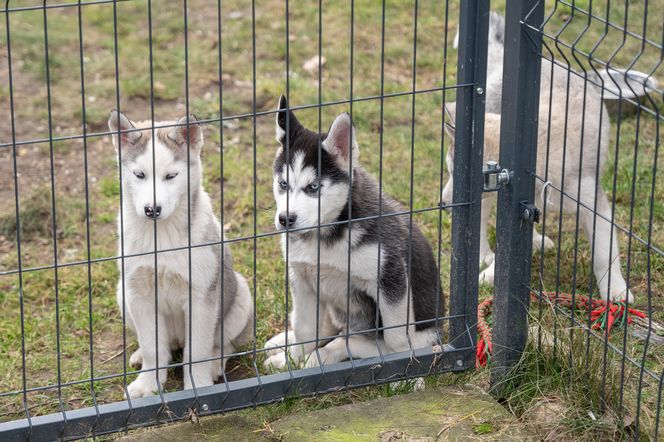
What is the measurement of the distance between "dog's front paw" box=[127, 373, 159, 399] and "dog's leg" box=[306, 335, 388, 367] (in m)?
0.86

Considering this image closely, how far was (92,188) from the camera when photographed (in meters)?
8.14

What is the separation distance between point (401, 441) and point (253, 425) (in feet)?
2.37

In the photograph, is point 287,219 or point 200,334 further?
point 200,334

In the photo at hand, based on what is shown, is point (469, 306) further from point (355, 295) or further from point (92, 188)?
point (92, 188)

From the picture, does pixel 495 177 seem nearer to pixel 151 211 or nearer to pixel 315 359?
pixel 315 359

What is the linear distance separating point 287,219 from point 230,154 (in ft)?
12.4

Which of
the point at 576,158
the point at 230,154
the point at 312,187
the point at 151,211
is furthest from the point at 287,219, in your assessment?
the point at 230,154

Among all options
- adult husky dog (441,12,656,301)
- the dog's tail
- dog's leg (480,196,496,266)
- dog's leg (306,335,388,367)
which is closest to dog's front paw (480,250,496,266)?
dog's leg (480,196,496,266)

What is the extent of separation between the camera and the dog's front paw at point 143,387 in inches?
213

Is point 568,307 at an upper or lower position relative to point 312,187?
lower

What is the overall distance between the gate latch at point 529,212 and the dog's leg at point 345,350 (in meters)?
1.19

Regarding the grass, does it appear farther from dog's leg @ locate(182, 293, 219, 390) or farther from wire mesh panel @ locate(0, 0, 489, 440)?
dog's leg @ locate(182, 293, 219, 390)

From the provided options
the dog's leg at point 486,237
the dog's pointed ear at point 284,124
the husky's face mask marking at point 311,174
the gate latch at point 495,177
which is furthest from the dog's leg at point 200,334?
the dog's leg at point 486,237

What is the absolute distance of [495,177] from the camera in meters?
4.61
